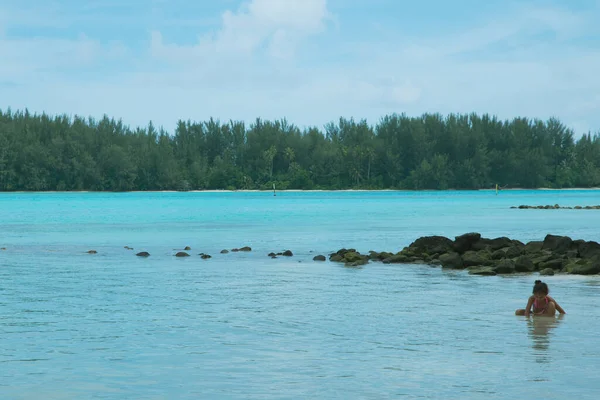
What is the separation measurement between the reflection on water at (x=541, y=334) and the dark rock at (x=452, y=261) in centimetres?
1174

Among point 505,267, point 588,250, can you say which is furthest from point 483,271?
point 588,250

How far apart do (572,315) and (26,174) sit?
156130 millimetres

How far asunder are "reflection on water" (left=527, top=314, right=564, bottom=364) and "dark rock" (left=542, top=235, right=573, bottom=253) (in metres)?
13.6

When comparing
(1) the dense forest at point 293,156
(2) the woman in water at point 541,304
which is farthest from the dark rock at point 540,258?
(1) the dense forest at point 293,156

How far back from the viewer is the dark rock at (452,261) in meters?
31.2

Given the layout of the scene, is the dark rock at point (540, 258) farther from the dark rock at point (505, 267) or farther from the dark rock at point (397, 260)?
the dark rock at point (397, 260)

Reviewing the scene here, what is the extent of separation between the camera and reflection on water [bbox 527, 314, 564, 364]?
14.9 m

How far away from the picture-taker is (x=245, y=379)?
13344 millimetres

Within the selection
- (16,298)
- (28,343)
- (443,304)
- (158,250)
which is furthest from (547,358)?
(158,250)

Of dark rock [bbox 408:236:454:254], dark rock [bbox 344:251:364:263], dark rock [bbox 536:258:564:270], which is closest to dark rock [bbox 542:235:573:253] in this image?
dark rock [bbox 536:258:564:270]

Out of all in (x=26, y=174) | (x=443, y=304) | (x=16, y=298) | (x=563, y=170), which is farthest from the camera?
(x=563, y=170)

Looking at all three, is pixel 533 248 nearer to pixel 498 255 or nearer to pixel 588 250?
pixel 498 255

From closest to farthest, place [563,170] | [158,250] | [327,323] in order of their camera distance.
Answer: [327,323] < [158,250] < [563,170]

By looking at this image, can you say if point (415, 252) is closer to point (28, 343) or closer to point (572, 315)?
point (572, 315)
